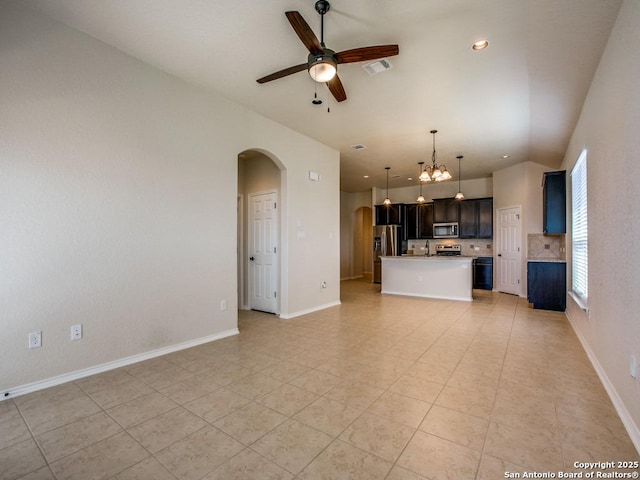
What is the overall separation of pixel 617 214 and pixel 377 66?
2393 mm

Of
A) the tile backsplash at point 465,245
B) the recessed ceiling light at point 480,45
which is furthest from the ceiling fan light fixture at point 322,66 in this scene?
the tile backsplash at point 465,245

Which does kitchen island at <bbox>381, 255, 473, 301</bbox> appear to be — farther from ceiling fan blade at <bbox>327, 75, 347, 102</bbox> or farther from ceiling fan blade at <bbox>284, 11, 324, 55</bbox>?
ceiling fan blade at <bbox>284, 11, 324, 55</bbox>

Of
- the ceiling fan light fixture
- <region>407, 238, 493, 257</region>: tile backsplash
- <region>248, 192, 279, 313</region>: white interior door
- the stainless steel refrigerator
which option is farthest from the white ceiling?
the stainless steel refrigerator

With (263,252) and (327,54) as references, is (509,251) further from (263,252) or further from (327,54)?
(327,54)

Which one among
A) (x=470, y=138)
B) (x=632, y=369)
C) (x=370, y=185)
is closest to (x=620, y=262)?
(x=632, y=369)

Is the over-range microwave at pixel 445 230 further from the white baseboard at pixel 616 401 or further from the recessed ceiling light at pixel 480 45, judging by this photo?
the recessed ceiling light at pixel 480 45

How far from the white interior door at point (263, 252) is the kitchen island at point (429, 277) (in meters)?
3.17

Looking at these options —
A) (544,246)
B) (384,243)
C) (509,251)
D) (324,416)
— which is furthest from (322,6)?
(384,243)

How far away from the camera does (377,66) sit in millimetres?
3064

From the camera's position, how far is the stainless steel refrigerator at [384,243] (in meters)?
9.11

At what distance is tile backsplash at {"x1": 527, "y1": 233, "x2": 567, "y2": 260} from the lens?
574 cm

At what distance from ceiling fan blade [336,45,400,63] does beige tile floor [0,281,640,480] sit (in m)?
2.63

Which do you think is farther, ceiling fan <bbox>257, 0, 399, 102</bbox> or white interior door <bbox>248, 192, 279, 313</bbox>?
white interior door <bbox>248, 192, 279, 313</bbox>

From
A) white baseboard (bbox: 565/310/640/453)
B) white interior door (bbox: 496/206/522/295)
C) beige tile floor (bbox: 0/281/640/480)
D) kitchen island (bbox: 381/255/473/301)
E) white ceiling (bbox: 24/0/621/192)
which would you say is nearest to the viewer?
beige tile floor (bbox: 0/281/640/480)
